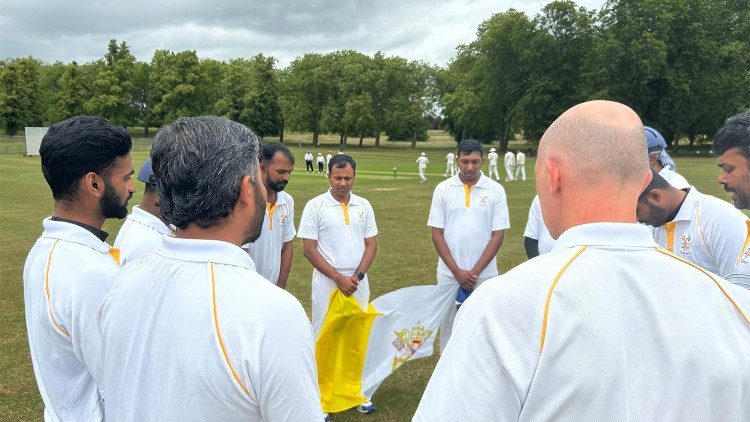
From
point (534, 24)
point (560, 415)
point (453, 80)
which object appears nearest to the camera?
point (560, 415)

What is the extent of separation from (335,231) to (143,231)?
2.67 metres

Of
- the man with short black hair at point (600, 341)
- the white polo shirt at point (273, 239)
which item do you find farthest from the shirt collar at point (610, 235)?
the white polo shirt at point (273, 239)

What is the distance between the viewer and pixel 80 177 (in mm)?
2898

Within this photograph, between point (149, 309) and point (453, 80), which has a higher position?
point (453, 80)

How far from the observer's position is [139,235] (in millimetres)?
3730

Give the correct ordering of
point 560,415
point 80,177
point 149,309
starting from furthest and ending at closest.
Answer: point 80,177 → point 149,309 → point 560,415

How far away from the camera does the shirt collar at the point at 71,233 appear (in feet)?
8.98

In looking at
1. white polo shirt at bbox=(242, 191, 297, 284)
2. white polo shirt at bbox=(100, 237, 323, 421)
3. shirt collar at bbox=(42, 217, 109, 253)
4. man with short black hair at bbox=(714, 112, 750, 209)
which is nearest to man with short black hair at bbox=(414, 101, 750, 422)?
white polo shirt at bbox=(100, 237, 323, 421)

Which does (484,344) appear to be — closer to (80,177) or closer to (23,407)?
(80,177)

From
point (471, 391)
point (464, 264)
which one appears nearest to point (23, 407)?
point (464, 264)

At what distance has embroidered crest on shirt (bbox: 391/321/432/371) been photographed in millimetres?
6230

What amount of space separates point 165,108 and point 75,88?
12.8 meters

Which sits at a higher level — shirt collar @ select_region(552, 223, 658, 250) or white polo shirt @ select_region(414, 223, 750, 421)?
shirt collar @ select_region(552, 223, 658, 250)

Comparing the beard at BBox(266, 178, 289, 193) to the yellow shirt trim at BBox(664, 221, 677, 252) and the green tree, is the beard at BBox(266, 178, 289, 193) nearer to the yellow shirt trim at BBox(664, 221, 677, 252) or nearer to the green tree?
the yellow shirt trim at BBox(664, 221, 677, 252)
